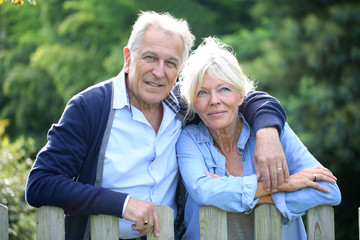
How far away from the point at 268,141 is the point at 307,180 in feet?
0.88

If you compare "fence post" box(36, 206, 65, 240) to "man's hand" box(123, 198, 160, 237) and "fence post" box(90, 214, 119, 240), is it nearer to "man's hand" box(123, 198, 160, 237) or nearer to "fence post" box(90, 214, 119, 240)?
"fence post" box(90, 214, 119, 240)

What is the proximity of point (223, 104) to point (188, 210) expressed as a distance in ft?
2.03

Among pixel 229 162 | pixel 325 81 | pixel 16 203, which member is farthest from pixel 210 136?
pixel 325 81

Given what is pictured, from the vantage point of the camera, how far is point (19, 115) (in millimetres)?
12562

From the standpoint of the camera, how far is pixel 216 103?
2342 millimetres

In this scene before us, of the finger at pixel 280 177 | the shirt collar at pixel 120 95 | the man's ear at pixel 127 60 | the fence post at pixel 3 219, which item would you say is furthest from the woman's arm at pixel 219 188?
the fence post at pixel 3 219

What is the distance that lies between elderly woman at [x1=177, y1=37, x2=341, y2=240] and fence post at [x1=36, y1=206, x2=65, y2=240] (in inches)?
25.6

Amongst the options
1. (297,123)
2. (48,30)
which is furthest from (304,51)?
(48,30)

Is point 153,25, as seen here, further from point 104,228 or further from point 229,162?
point 104,228

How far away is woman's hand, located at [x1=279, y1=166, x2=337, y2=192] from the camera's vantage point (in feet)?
6.86

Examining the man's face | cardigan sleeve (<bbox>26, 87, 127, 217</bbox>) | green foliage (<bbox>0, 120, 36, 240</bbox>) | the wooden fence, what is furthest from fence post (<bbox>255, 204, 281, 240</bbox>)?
green foliage (<bbox>0, 120, 36, 240</bbox>)

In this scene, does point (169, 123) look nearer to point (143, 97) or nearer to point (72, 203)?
point (143, 97)

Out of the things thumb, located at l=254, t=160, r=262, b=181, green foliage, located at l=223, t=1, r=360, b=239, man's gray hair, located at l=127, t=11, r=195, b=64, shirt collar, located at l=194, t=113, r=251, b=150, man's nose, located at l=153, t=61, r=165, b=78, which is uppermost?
green foliage, located at l=223, t=1, r=360, b=239

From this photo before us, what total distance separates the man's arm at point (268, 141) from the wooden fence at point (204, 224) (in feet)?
0.50
